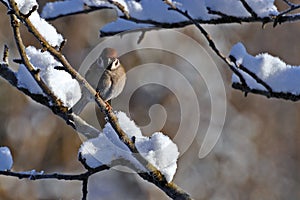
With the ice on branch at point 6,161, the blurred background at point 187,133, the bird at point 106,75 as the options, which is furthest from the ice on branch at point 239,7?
the blurred background at point 187,133

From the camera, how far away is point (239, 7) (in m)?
1.85

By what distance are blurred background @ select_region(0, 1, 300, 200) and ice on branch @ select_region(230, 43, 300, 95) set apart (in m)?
5.08

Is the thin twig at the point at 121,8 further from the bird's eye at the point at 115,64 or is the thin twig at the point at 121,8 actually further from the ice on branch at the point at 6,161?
the bird's eye at the point at 115,64

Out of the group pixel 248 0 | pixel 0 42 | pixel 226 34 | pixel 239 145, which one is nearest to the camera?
pixel 248 0

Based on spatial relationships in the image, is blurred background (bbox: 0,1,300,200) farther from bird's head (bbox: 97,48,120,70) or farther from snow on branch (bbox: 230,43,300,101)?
snow on branch (bbox: 230,43,300,101)

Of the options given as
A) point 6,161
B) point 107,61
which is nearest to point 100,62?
point 107,61

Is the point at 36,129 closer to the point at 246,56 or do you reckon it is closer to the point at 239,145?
the point at 239,145

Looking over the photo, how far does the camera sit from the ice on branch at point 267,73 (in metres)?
1.66

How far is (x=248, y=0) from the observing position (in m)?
1.81

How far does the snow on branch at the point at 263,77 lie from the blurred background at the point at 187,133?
508 cm

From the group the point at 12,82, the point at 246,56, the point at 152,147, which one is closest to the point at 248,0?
the point at 246,56

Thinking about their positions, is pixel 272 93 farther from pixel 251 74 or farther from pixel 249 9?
pixel 249 9

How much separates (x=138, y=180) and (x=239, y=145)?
206 centimetres

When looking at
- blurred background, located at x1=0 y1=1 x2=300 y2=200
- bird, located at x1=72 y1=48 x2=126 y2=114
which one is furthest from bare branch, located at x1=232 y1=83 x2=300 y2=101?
blurred background, located at x1=0 y1=1 x2=300 y2=200
